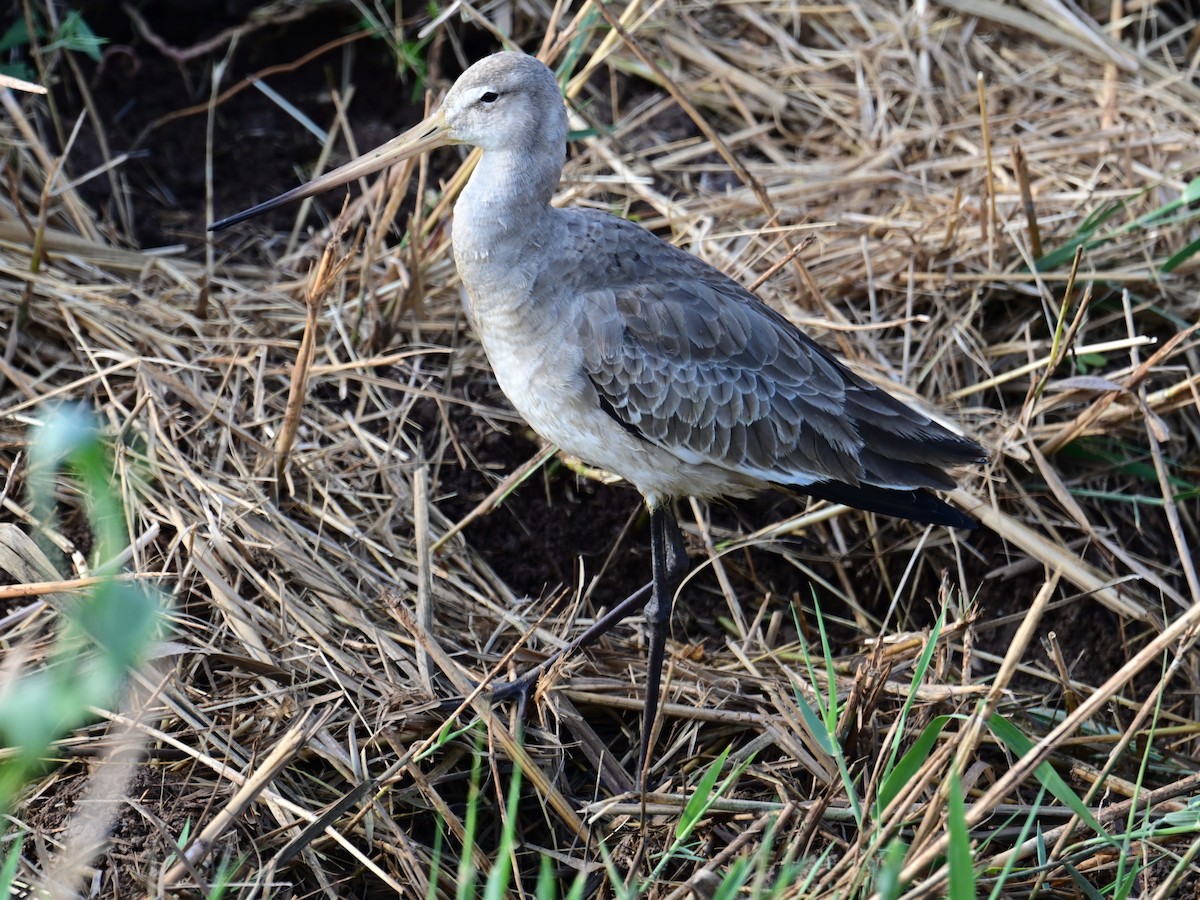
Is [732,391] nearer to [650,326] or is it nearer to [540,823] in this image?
[650,326]

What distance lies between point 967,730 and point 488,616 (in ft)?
5.53

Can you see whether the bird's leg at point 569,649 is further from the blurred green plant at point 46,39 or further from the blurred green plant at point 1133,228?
the blurred green plant at point 46,39

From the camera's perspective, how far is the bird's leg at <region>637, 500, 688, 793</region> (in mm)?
3393

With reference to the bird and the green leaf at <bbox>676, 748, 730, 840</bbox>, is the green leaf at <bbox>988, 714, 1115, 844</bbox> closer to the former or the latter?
the green leaf at <bbox>676, 748, 730, 840</bbox>

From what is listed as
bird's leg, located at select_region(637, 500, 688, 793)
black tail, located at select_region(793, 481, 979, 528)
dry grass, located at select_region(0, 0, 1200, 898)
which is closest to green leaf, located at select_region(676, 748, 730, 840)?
dry grass, located at select_region(0, 0, 1200, 898)

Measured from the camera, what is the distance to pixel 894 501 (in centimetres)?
340

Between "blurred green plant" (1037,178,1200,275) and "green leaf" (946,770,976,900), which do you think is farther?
"blurred green plant" (1037,178,1200,275)

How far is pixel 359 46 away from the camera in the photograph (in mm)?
5348

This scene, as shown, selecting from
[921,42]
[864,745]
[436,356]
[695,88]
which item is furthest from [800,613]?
[921,42]

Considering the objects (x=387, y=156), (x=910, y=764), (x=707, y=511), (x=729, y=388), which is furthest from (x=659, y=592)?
(x=387, y=156)

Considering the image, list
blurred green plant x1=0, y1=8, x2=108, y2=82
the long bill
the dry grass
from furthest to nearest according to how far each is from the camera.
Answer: blurred green plant x1=0, y1=8, x2=108, y2=82, the long bill, the dry grass

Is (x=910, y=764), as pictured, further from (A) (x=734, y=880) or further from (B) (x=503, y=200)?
(B) (x=503, y=200)

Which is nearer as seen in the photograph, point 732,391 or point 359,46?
point 732,391

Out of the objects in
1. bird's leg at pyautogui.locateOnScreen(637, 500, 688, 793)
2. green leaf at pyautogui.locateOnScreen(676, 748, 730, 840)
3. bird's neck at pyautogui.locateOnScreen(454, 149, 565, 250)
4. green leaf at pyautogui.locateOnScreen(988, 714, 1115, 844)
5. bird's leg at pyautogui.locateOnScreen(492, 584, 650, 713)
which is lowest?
bird's leg at pyautogui.locateOnScreen(492, 584, 650, 713)
